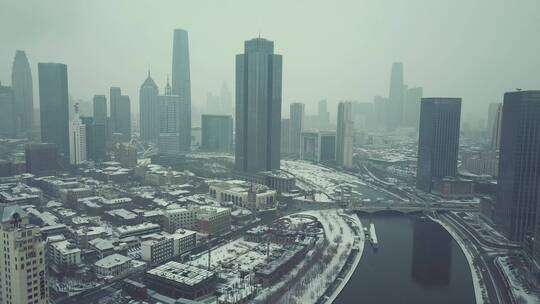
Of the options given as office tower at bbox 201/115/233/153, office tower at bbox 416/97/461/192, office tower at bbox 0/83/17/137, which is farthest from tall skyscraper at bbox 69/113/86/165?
office tower at bbox 416/97/461/192

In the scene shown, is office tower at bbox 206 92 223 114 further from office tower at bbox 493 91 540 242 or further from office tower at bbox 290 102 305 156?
office tower at bbox 493 91 540 242

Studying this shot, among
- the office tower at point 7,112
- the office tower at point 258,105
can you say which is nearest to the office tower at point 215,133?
the office tower at point 258,105

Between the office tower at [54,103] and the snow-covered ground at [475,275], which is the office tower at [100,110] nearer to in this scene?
the office tower at [54,103]

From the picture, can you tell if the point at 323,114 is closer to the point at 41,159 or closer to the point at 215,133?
the point at 215,133

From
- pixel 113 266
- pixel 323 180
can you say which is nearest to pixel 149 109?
pixel 323 180

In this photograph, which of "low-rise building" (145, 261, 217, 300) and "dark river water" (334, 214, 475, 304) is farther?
"dark river water" (334, 214, 475, 304)

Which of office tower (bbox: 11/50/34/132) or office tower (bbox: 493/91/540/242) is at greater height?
office tower (bbox: 11/50/34/132)

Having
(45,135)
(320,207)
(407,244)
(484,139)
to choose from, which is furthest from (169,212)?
(484,139)
